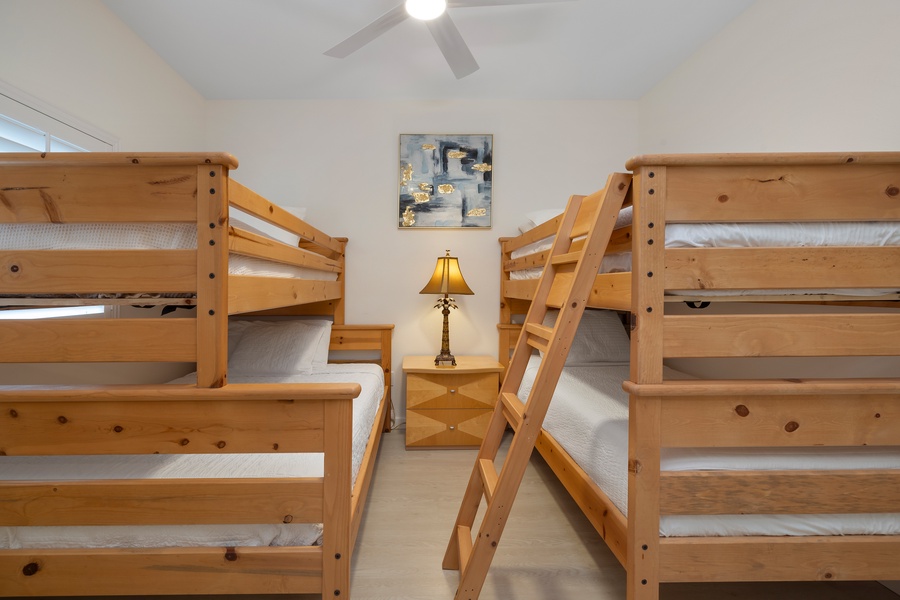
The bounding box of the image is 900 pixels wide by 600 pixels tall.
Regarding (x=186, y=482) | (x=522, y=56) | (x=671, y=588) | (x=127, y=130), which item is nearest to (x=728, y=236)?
(x=671, y=588)

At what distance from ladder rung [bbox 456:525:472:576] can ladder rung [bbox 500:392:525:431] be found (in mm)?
450

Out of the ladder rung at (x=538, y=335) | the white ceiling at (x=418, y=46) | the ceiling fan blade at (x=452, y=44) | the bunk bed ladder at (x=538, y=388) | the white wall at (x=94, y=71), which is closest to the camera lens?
the bunk bed ladder at (x=538, y=388)

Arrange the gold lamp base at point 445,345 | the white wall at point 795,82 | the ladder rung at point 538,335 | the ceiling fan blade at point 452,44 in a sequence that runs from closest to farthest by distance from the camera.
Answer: the ladder rung at point 538,335 → the white wall at point 795,82 → the ceiling fan blade at point 452,44 → the gold lamp base at point 445,345

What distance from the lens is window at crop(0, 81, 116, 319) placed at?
1.60 metres

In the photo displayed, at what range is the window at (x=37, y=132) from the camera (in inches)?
63.1

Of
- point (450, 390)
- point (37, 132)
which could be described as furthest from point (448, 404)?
point (37, 132)

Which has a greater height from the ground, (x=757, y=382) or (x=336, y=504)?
(x=757, y=382)

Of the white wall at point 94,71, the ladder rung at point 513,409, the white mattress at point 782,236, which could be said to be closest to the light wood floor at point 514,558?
the ladder rung at point 513,409

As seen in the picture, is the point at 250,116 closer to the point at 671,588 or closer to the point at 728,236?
the point at 728,236

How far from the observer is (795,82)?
76.0 inches

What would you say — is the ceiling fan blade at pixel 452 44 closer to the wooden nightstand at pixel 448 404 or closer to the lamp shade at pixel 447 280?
the lamp shade at pixel 447 280

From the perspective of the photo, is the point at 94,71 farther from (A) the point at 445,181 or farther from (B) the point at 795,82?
(B) the point at 795,82

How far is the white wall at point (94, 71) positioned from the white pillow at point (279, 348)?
1212 mm

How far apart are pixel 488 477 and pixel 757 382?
0.87 metres
